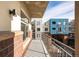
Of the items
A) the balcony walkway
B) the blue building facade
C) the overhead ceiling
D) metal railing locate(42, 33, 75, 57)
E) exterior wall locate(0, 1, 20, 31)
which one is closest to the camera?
metal railing locate(42, 33, 75, 57)

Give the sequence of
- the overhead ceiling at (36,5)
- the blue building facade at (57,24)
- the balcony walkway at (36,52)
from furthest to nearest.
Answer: the blue building facade at (57,24)
the overhead ceiling at (36,5)
the balcony walkway at (36,52)

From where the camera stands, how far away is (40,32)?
29.1 ft

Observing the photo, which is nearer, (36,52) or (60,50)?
(60,50)

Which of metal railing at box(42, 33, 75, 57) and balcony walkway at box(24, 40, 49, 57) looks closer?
metal railing at box(42, 33, 75, 57)

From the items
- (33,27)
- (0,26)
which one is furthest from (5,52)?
(33,27)

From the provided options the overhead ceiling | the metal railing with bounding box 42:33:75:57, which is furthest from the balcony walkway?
the overhead ceiling

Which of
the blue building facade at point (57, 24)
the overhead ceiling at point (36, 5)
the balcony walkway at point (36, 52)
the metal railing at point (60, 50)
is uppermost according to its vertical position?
the overhead ceiling at point (36, 5)

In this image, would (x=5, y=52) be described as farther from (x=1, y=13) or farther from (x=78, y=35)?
(x=78, y=35)

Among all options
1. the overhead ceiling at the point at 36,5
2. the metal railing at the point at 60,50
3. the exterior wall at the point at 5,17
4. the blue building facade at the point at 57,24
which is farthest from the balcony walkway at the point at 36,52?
the blue building facade at the point at 57,24

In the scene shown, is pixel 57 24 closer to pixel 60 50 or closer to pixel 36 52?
pixel 36 52

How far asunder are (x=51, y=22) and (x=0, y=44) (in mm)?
5812

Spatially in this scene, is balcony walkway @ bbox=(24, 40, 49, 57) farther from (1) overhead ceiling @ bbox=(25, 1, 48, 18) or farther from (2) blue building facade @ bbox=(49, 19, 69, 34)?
(2) blue building facade @ bbox=(49, 19, 69, 34)

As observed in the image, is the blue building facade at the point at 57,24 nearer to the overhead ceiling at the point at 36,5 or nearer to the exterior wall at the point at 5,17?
the overhead ceiling at the point at 36,5

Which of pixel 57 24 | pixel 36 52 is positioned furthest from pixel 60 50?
pixel 57 24
